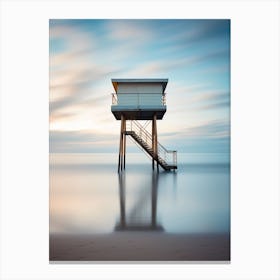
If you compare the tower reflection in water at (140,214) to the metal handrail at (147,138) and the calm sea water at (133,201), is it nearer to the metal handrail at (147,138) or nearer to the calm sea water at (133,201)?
the calm sea water at (133,201)

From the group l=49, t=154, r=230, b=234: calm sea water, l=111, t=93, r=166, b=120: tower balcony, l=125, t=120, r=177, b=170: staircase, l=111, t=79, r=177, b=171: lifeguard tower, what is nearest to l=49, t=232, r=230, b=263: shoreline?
l=49, t=154, r=230, b=234: calm sea water

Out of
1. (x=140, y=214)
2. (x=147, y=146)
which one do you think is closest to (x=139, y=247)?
(x=140, y=214)

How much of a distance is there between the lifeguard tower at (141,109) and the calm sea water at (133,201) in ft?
5.89

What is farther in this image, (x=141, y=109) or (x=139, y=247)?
(x=141, y=109)

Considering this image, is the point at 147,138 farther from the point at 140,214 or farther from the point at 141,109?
the point at 140,214

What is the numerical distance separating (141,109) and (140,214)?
4302 mm

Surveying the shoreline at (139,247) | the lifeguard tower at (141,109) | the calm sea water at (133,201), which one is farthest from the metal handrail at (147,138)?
the shoreline at (139,247)

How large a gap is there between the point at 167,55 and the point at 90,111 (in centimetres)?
206

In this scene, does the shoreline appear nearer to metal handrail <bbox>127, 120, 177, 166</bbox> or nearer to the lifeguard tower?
the lifeguard tower

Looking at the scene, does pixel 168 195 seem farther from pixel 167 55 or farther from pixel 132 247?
pixel 167 55

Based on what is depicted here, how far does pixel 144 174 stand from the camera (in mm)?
11047

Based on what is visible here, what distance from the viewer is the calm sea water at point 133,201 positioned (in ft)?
19.6

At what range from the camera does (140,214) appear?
21.9ft
